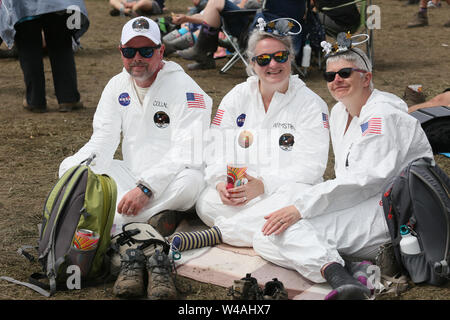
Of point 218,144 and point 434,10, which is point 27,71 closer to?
point 218,144

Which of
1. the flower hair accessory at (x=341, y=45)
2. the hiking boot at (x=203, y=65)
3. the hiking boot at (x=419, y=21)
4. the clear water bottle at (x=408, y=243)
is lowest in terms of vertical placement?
the hiking boot at (x=419, y=21)

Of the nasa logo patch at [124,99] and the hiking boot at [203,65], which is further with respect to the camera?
the hiking boot at [203,65]

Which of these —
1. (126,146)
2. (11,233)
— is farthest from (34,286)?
(126,146)

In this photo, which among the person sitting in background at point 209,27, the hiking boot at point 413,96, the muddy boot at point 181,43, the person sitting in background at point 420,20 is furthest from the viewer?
the person sitting in background at point 420,20

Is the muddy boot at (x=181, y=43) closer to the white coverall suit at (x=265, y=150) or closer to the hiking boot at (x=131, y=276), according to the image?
the white coverall suit at (x=265, y=150)

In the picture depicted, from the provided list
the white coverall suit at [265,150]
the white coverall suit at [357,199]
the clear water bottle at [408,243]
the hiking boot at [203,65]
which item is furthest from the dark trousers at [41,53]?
the clear water bottle at [408,243]

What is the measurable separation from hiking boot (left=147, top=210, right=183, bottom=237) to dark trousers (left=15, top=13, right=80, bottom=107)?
11.0 ft

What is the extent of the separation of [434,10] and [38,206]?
10.2 metres

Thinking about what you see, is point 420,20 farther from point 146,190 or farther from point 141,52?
point 146,190

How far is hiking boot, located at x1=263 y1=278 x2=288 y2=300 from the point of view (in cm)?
349

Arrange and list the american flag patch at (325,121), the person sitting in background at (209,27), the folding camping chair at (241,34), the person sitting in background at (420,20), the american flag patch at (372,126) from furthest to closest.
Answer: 1. the person sitting in background at (420,20)
2. the person sitting in background at (209,27)
3. the folding camping chair at (241,34)
4. the american flag patch at (325,121)
5. the american flag patch at (372,126)

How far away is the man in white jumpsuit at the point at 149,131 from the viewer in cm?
446

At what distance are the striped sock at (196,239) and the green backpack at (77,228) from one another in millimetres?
476

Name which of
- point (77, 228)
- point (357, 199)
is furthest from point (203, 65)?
point (77, 228)
